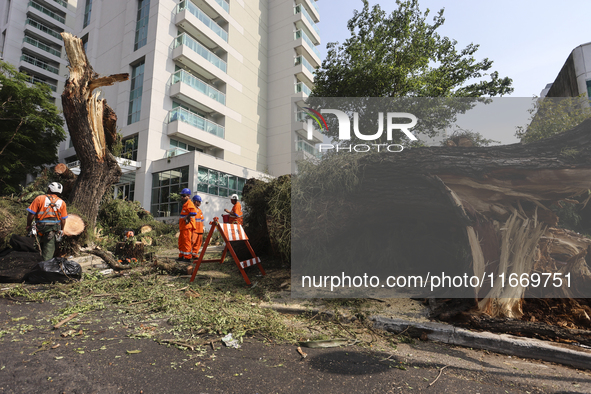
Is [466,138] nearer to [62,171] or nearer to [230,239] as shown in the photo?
[230,239]

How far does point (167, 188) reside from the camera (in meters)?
20.6

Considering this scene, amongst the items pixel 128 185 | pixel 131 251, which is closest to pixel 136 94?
pixel 128 185

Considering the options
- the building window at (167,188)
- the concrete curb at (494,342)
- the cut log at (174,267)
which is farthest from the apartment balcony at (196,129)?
the concrete curb at (494,342)

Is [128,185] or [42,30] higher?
[42,30]

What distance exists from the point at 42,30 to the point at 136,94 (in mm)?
29281

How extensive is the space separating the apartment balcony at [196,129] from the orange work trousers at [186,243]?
1611 cm

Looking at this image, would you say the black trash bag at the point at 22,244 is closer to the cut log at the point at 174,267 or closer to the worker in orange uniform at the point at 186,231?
the cut log at the point at 174,267

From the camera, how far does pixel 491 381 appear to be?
270 cm

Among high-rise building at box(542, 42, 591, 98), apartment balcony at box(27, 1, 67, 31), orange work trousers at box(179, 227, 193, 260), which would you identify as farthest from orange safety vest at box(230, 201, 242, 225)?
apartment balcony at box(27, 1, 67, 31)

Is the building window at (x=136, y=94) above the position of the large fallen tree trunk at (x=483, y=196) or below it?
above

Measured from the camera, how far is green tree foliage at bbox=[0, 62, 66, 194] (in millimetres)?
20438

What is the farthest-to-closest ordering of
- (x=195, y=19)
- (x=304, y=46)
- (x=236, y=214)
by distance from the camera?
(x=304, y=46) < (x=195, y=19) < (x=236, y=214)

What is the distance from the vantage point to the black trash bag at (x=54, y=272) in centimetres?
551

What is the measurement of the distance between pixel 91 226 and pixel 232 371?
7822mm
